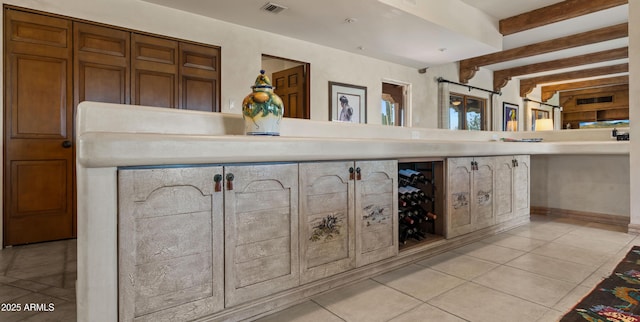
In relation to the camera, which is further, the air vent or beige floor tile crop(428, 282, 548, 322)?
the air vent

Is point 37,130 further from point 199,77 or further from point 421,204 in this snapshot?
point 421,204

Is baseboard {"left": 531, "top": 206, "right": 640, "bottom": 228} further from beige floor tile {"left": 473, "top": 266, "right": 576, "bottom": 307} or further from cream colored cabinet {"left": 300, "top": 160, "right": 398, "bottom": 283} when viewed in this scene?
cream colored cabinet {"left": 300, "top": 160, "right": 398, "bottom": 283}

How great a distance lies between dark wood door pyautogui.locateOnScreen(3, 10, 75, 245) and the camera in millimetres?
2857

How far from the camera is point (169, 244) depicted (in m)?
1.26

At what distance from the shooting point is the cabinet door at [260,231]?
55.7 inches

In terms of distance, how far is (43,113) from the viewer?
9.80 ft

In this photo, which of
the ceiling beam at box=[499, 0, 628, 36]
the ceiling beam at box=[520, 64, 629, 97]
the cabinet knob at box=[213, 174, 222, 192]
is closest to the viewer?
the cabinet knob at box=[213, 174, 222, 192]

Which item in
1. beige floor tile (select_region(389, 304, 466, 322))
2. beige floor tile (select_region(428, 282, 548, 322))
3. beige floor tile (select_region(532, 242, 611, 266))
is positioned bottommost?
beige floor tile (select_region(389, 304, 466, 322))

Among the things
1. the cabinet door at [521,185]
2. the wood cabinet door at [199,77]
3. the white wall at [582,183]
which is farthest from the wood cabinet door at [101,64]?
the white wall at [582,183]

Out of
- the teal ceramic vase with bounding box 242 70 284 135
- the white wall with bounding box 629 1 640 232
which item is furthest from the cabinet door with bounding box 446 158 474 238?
the white wall with bounding box 629 1 640 232

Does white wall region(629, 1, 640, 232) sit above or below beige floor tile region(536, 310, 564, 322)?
above

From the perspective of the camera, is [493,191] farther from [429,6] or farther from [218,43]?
[218,43]

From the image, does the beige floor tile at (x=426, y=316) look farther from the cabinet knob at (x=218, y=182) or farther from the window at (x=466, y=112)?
the window at (x=466, y=112)

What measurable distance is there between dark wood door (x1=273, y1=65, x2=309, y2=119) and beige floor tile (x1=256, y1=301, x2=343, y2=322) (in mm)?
3496
